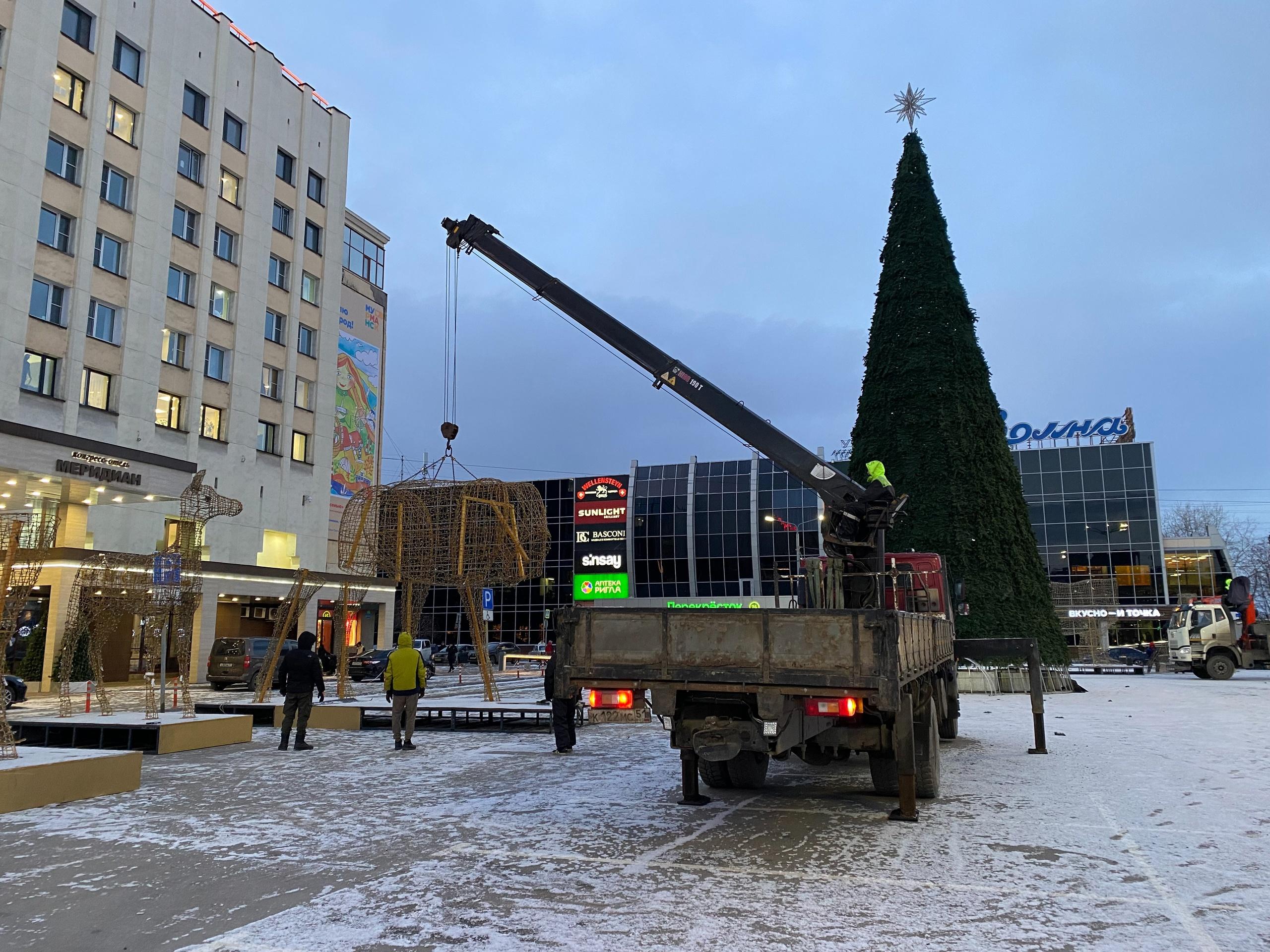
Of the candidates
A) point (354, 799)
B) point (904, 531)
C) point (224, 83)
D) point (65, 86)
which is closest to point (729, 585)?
point (904, 531)

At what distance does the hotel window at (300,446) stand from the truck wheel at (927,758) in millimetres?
34603

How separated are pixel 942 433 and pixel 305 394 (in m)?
27.6

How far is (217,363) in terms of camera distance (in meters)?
35.8

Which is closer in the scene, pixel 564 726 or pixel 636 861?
pixel 636 861

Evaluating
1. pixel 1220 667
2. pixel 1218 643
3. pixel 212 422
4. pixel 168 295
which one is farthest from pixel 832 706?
pixel 1218 643

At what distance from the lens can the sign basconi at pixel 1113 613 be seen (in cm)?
5394

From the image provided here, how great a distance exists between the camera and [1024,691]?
26.6 m

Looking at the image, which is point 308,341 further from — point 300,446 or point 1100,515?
point 1100,515

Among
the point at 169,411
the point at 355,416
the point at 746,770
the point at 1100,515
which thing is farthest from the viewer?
the point at 1100,515

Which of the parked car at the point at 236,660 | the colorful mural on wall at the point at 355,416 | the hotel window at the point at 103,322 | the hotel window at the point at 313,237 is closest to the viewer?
the parked car at the point at 236,660

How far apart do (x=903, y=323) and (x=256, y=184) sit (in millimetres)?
27087

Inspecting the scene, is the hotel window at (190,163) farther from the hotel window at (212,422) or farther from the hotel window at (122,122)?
the hotel window at (212,422)

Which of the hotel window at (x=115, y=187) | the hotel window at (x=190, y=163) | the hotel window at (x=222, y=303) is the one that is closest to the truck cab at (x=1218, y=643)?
the hotel window at (x=222, y=303)

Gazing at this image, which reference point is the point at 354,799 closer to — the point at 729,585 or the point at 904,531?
the point at 904,531
